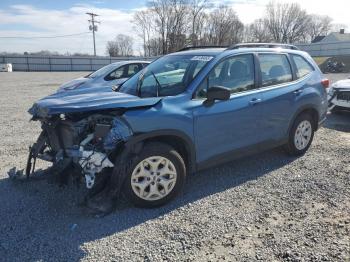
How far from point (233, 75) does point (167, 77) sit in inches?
35.6

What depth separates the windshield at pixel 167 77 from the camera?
174 inches

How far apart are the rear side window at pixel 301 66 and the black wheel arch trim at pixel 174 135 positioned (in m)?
2.54

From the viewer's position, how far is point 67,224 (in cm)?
369

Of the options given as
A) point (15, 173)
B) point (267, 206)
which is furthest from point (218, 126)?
point (15, 173)

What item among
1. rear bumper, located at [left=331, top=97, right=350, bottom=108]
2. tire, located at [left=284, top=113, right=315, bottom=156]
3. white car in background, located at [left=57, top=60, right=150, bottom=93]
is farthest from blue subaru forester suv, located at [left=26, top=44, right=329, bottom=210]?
white car in background, located at [left=57, top=60, right=150, bottom=93]

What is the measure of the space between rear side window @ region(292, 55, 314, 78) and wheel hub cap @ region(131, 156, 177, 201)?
2.94 m

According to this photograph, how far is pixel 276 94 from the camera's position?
5055mm

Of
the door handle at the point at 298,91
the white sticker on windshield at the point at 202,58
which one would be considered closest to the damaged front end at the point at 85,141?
the white sticker on windshield at the point at 202,58

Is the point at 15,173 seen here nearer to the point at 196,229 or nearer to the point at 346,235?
the point at 196,229

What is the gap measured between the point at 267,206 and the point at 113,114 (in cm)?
210

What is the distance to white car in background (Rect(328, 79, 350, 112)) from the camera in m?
8.66

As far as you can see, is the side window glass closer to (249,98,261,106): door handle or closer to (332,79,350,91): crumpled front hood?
(249,98,261,106): door handle

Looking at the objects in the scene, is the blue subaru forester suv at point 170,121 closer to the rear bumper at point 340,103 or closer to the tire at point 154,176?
the tire at point 154,176

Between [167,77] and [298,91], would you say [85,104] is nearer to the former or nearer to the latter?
[167,77]
